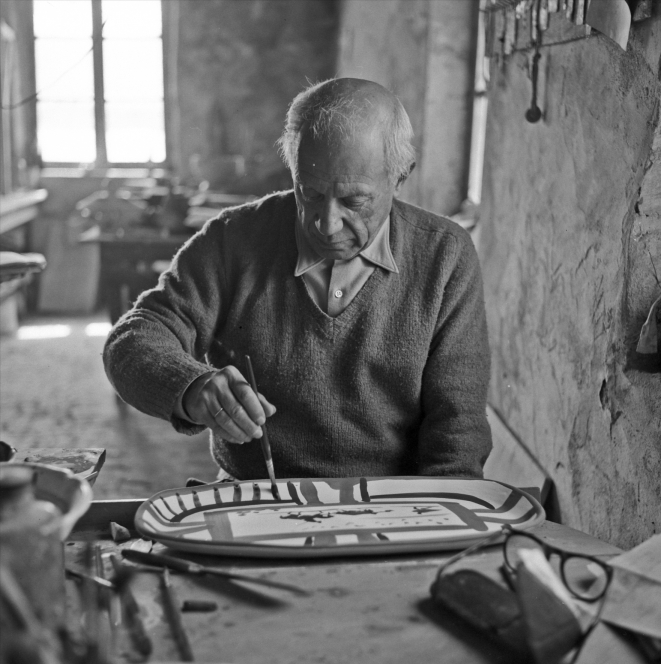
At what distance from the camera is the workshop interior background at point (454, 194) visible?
6.45 ft

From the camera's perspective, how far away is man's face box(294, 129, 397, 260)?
1.71 m

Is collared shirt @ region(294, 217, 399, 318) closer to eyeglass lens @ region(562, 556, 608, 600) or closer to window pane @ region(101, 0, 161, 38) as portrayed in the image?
eyeglass lens @ region(562, 556, 608, 600)

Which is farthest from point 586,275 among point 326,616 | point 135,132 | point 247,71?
point 135,132

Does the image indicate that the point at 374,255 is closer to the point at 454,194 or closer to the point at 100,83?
the point at 454,194

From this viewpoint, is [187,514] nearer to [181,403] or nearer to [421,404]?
[181,403]

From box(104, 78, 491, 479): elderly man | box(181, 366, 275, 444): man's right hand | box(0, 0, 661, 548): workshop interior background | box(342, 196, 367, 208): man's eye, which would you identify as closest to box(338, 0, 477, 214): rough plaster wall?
box(0, 0, 661, 548): workshop interior background

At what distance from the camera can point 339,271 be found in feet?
6.26

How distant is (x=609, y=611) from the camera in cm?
102

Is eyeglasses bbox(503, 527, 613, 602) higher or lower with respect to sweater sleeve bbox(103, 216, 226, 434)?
lower

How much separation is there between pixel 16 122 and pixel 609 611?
8.15 m

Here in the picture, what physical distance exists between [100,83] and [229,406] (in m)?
7.55

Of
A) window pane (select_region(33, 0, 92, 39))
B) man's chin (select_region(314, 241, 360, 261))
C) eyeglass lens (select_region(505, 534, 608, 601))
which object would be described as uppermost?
window pane (select_region(33, 0, 92, 39))

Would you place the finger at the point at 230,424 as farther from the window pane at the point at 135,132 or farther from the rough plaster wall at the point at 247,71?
the window pane at the point at 135,132

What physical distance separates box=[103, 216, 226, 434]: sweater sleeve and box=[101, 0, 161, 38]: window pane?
23.1 ft
